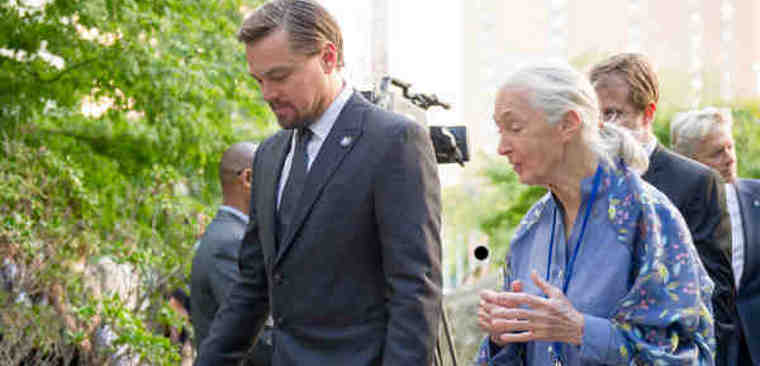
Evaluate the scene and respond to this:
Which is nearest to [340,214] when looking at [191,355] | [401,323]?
[401,323]

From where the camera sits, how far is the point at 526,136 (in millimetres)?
2422

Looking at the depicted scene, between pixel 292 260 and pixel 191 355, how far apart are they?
463 cm

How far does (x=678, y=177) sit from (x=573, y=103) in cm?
111

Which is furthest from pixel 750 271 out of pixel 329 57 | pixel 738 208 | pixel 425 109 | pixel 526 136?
pixel 329 57

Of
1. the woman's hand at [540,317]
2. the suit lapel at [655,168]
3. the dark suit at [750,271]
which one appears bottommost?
the dark suit at [750,271]

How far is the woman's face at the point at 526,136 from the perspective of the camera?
2.41 m

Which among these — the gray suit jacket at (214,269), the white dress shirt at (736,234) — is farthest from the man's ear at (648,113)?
the gray suit jacket at (214,269)

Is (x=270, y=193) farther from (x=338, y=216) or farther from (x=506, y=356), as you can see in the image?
(x=506, y=356)

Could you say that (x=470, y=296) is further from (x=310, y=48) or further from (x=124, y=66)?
(x=310, y=48)

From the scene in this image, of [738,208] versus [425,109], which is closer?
[425,109]

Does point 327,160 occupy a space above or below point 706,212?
above

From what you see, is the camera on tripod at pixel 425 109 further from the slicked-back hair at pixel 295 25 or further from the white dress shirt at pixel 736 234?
the white dress shirt at pixel 736 234

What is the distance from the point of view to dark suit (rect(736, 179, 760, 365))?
385 centimetres

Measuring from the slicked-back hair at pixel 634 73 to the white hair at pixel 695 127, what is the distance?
3.22ft
